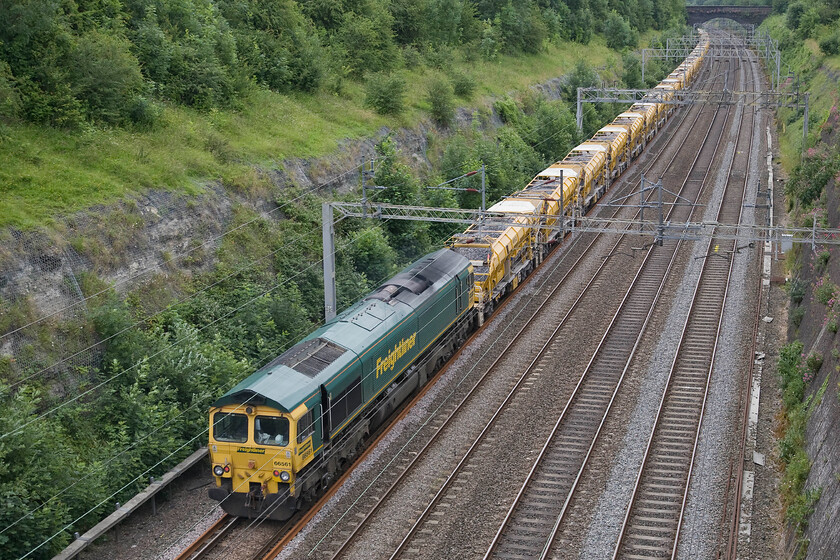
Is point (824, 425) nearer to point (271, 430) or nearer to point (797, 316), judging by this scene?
point (797, 316)

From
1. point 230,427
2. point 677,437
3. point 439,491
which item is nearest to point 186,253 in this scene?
point 230,427

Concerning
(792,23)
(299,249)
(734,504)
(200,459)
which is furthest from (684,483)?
(792,23)

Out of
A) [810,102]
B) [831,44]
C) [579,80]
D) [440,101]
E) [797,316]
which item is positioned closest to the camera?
[797,316]

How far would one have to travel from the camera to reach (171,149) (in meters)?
29.7

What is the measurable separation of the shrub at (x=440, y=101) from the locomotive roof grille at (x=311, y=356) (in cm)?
2802

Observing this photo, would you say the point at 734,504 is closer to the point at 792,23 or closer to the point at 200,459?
the point at 200,459

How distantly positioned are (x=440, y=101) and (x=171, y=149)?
798 inches

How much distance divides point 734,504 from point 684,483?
132 centimetres

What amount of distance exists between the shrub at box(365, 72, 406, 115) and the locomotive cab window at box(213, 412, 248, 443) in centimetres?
2734

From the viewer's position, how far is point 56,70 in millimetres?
28031

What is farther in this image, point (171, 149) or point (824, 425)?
point (171, 149)

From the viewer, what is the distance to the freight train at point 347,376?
18.4 metres

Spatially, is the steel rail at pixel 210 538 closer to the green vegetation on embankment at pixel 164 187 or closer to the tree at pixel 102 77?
the green vegetation on embankment at pixel 164 187

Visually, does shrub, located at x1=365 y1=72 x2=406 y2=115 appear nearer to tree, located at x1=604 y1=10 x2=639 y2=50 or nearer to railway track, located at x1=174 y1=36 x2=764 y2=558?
railway track, located at x1=174 y1=36 x2=764 y2=558
